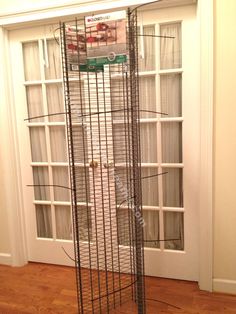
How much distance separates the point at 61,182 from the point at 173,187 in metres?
0.94

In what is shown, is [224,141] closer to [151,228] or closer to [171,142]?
[171,142]

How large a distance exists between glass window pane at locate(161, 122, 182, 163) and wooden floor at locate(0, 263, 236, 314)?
0.96 meters

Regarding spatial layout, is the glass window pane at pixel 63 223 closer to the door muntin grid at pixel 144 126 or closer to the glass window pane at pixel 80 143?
the door muntin grid at pixel 144 126

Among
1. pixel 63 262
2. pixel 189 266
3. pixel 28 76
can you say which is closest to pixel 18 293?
pixel 63 262

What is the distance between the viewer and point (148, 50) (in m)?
2.11

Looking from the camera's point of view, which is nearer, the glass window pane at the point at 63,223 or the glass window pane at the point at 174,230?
the glass window pane at the point at 174,230

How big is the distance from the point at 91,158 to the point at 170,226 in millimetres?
812

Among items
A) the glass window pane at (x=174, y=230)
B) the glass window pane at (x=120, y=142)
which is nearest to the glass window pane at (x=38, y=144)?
the glass window pane at (x=120, y=142)

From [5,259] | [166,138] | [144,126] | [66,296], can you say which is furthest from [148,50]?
[5,259]

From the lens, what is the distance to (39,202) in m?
2.54

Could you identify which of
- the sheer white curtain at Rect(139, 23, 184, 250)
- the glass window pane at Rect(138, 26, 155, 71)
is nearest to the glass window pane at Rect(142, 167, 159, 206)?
the sheer white curtain at Rect(139, 23, 184, 250)

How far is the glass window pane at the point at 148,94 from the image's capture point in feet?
7.06

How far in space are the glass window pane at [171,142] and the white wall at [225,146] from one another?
0.91 feet

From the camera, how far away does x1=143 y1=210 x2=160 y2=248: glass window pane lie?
2303mm
